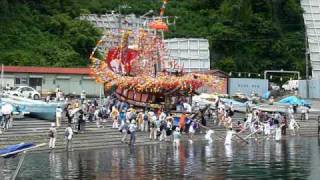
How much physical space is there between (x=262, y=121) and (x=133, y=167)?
22.0 m

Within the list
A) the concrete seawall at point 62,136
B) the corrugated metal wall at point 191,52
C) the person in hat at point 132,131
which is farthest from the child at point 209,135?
the corrugated metal wall at point 191,52

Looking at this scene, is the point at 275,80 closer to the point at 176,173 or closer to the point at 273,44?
the point at 273,44

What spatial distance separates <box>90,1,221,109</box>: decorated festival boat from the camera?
4722cm

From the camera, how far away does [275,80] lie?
77.1 m

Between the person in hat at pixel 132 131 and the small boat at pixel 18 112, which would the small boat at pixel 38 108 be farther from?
the person in hat at pixel 132 131

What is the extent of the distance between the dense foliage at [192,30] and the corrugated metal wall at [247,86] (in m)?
9.29

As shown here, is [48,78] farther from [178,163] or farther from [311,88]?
[178,163]

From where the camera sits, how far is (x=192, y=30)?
8512cm

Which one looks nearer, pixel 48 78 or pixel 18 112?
pixel 18 112

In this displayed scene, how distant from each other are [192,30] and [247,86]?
19978 millimetres

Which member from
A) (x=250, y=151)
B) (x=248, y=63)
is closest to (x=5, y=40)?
(x=248, y=63)

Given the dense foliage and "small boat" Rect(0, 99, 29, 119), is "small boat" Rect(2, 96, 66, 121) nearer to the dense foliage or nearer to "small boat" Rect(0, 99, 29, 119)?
"small boat" Rect(0, 99, 29, 119)

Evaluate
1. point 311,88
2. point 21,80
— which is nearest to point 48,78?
point 21,80

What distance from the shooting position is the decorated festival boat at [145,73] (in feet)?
155
